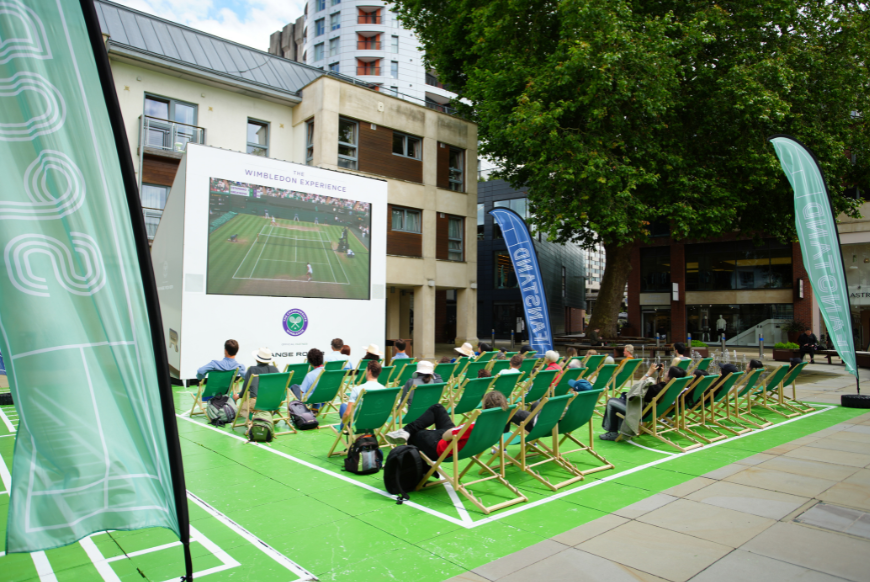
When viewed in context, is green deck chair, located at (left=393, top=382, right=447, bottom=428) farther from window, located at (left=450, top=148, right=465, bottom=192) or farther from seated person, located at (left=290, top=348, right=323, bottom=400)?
window, located at (left=450, top=148, right=465, bottom=192)

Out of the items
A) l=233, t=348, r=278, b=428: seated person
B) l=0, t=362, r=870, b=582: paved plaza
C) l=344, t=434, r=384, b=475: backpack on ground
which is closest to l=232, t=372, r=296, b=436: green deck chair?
l=233, t=348, r=278, b=428: seated person

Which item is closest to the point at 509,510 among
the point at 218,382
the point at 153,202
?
the point at 218,382

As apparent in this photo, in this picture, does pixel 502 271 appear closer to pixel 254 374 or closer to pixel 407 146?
pixel 407 146

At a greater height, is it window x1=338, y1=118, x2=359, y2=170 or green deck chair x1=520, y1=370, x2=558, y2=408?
window x1=338, y1=118, x2=359, y2=170

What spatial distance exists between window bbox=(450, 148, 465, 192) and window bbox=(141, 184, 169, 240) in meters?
10.9

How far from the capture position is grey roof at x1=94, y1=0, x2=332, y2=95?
707 inches

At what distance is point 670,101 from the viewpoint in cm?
1750

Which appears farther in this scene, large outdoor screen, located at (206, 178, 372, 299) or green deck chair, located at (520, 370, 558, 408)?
large outdoor screen, located at (206, 178, 372, 299)

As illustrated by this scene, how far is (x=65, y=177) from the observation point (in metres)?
2.20

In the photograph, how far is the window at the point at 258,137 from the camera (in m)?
20.2

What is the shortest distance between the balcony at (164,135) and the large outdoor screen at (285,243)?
22.5ft

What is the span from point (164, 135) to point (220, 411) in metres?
13.2

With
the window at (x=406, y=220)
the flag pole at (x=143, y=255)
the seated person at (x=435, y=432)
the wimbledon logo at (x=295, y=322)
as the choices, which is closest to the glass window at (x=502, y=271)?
the window at (x=406, y=220)

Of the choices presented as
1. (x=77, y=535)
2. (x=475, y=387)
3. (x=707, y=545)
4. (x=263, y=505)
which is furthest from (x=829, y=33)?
(x=77, y=535)
